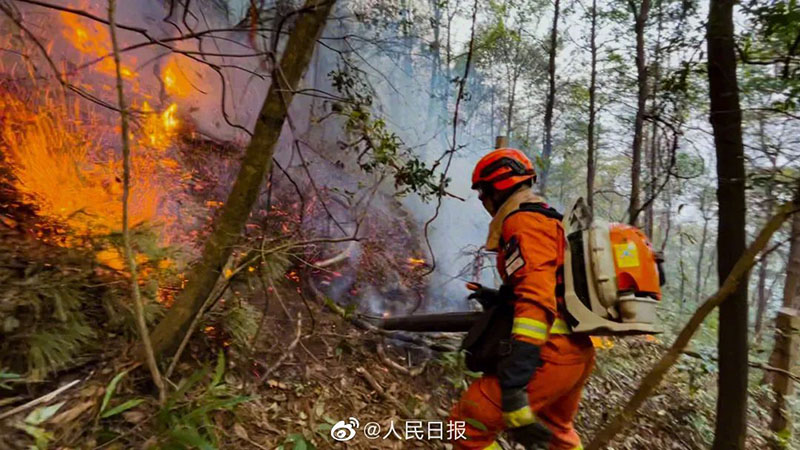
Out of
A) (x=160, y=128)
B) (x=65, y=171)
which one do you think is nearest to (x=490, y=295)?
(x=65, y=171)

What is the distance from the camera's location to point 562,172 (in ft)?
43.6

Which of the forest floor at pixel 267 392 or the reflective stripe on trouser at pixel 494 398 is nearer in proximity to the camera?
the forest floor at pixel 267 392

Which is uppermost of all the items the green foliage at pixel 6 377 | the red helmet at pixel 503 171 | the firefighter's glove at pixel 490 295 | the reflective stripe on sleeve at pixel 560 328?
the red helmet at pixel 503 171

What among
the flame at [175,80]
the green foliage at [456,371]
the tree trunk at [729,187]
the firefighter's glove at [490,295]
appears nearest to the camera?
the firefighter's glove at [490,295]

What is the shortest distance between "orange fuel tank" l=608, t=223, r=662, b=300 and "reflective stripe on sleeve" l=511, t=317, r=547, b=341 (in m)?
0.56

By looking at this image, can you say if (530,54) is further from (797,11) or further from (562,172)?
(797,11)

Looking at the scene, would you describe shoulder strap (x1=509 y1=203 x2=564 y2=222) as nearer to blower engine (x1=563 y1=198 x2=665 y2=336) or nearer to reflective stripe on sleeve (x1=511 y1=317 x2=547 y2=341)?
blower engine (x1=563 y1=198 x2=665 y2=336)

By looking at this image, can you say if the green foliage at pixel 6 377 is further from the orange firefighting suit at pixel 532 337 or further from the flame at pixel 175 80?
the flame at pixel 175 80

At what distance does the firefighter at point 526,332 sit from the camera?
2.49 m

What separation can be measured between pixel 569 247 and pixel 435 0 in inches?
342

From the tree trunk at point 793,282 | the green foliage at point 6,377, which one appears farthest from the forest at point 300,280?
the tree trunk at point 793,282

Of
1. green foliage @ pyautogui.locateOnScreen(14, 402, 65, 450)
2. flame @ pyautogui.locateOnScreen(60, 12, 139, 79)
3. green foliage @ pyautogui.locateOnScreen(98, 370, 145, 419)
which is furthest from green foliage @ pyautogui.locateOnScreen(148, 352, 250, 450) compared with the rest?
flame @ pyautogui.locateOnScreen(60, 12, 139, 79)

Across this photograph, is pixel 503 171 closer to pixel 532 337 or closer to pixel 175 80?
pixel 532 337

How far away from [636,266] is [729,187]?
1.27 metres
